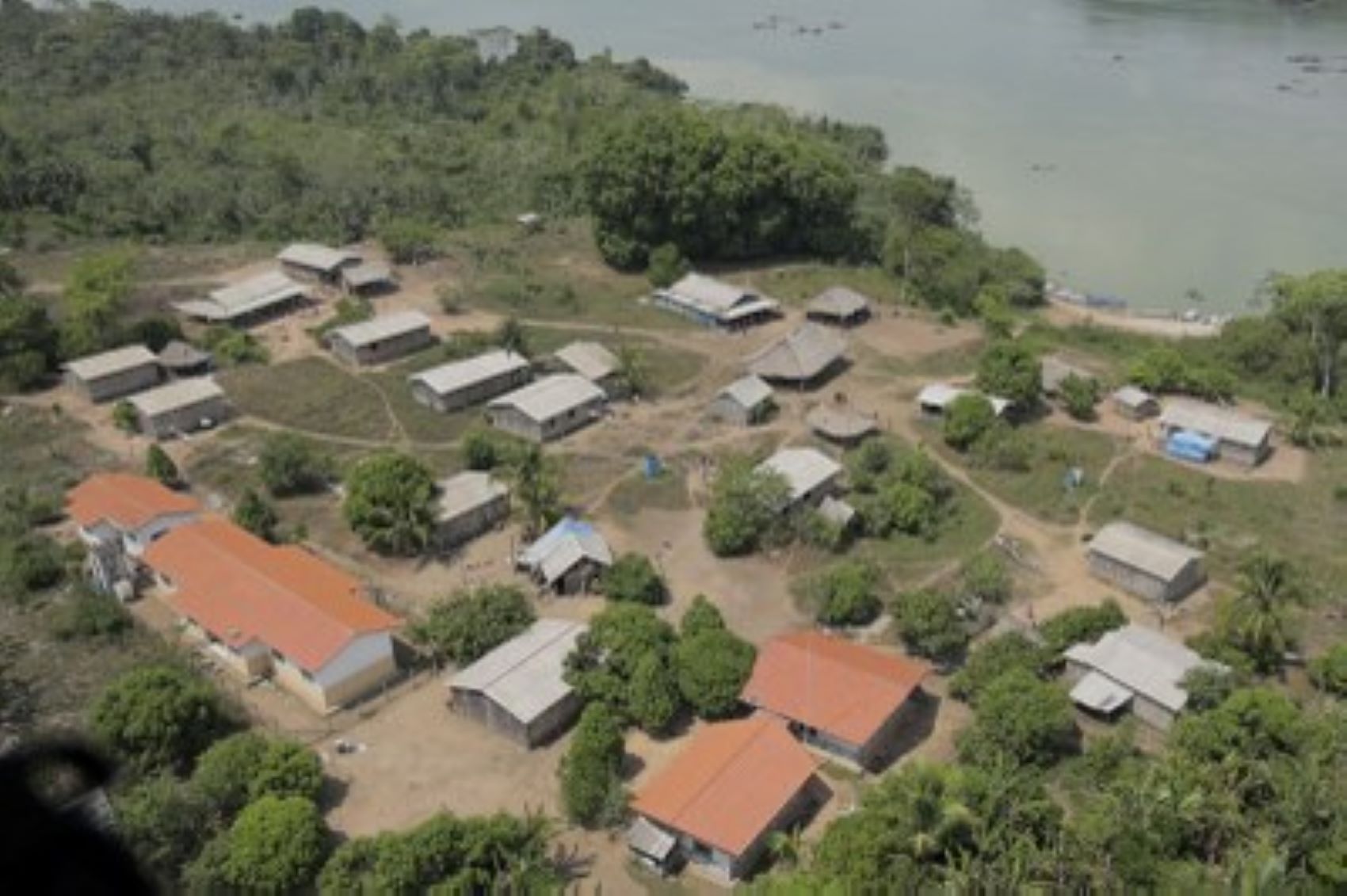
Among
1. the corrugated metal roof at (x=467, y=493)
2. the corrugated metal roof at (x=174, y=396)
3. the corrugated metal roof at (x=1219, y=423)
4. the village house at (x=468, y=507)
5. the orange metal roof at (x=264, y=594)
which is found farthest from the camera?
the corrugated metal roof at (x=174, y=396)

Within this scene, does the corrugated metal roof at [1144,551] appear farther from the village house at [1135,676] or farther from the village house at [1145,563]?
the village house at [1135,676]

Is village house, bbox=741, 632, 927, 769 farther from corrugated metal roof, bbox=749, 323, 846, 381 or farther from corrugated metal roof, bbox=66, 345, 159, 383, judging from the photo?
corrugated metal roof, bbox=66, 345, 159, 383

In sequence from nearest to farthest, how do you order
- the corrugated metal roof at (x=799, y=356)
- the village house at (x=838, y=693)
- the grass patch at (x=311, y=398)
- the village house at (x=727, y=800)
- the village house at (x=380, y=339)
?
1. the village house at (x=727, y=800)
2. the village house at (x=838, y=693)
3. the grass patch at (x=311, y=398)
4. the corrugated metal roof at (x=799, y=356)
5. the village house at (x=380, y=339)

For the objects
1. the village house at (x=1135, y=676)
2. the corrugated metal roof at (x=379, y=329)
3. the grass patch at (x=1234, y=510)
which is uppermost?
the corrugated metal roof at (x=379, y=329)

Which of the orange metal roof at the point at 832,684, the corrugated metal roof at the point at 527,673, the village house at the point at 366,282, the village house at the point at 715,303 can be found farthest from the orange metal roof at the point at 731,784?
the village house at the point at 366,282

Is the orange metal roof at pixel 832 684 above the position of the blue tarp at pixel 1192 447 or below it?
above

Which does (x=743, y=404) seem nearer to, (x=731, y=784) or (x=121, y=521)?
(x=731, y=784)

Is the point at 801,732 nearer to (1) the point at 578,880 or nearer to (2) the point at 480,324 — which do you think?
(1) the point at 578,880

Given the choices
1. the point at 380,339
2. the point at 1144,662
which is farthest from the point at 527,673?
the point at 380,339
